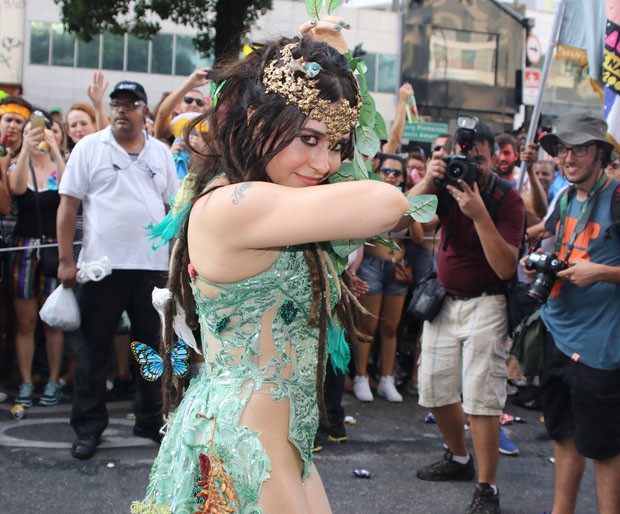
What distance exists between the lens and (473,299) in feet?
13.8

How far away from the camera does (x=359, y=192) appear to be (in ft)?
5.75

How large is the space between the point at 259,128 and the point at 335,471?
9.99ft

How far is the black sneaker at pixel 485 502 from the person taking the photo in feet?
13.2

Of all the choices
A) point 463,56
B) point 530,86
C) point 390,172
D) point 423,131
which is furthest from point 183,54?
point 390,172

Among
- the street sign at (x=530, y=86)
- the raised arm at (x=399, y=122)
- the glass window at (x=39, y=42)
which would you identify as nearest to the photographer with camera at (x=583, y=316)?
the raised arm at (x=399, y=122)

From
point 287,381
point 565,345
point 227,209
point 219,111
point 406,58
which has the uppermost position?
point 406,58

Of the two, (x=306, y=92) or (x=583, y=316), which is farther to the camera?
(x=583, y=316)

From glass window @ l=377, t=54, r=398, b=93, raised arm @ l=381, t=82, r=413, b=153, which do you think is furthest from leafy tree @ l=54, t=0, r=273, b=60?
glass window @ l=377, t=54, r=398, b=93

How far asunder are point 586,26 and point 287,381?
4.24 metres

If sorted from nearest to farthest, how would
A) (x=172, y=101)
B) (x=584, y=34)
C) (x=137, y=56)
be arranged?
(x=584, y=34) < (x=172, y=101) < (x=137, y=56)

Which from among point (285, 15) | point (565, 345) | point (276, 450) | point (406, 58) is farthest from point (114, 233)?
point (406, 58)

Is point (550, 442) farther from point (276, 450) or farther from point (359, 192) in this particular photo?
point (359, 192)

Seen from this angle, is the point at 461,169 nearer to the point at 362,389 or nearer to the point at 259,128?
the point at 259,128

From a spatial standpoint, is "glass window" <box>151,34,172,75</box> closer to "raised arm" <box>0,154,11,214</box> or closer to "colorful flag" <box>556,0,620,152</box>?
"raised arm" <box>0,154,11,214</box>
